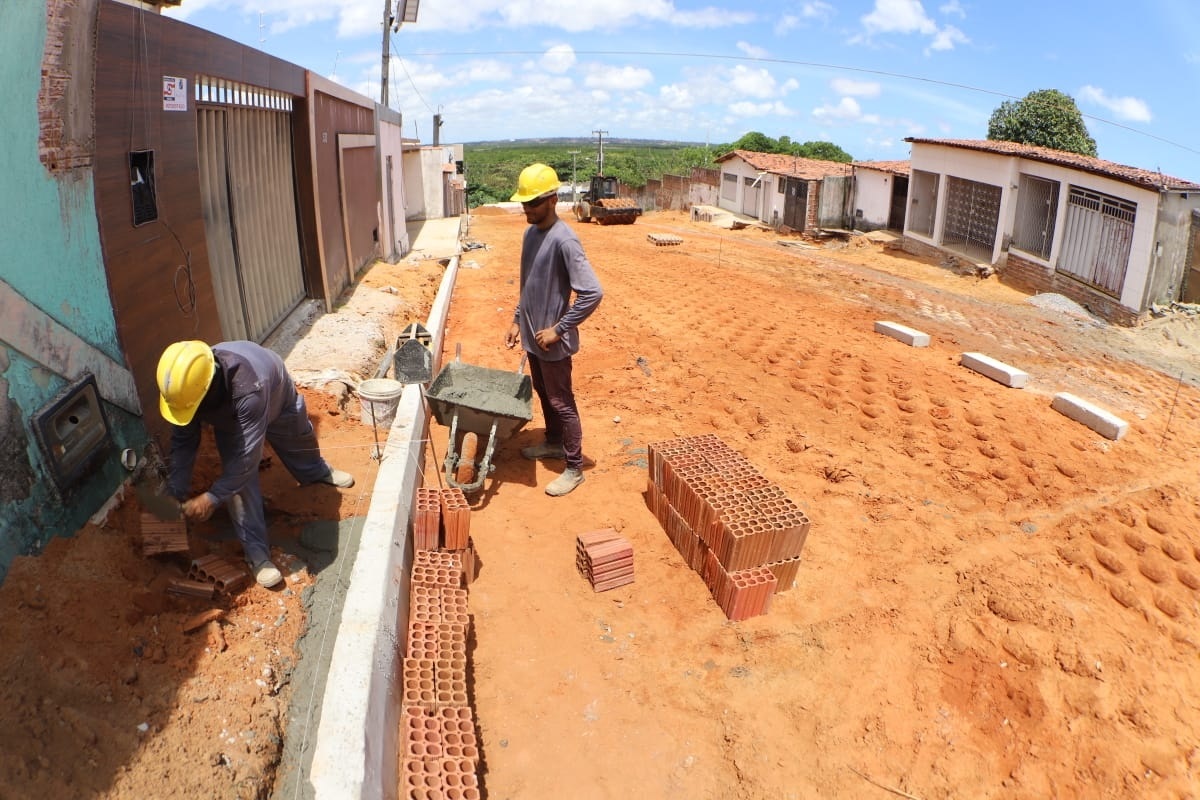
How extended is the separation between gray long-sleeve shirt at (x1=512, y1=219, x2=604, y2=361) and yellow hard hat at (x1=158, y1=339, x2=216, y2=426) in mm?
2115

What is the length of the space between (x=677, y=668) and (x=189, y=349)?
2732 mm

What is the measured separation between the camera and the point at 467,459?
5.74 m

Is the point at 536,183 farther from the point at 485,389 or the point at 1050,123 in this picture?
the point at 1050,123

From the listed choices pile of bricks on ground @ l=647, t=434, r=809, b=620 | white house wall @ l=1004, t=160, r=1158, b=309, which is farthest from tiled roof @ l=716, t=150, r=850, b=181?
pile of bricks on ground @ l=647, t=434, r=809, b=620

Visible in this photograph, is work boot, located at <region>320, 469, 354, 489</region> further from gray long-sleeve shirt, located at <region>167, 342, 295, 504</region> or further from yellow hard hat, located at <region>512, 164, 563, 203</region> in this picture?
yellow hard hat, located at <region>512, 164, 563, 203</region>

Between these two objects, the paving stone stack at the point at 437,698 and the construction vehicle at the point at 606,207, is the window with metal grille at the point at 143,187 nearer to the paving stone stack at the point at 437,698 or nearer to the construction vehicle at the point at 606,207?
the paving stone stack at the point at 437,698

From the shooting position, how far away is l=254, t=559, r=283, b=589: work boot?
149 inches

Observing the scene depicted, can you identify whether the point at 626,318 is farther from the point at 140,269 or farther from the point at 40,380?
the point at 40,380

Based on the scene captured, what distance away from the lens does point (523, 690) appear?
3621mm

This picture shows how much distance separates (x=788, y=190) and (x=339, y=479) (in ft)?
77.2

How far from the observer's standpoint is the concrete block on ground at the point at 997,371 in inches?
314

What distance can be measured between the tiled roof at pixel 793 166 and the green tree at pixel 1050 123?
18.9 ft

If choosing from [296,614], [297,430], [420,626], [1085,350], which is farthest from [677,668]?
[1085,350]

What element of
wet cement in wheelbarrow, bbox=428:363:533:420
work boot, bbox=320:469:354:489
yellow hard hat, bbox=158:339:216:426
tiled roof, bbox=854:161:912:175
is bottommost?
work boot, bbox=320:469:354:489
